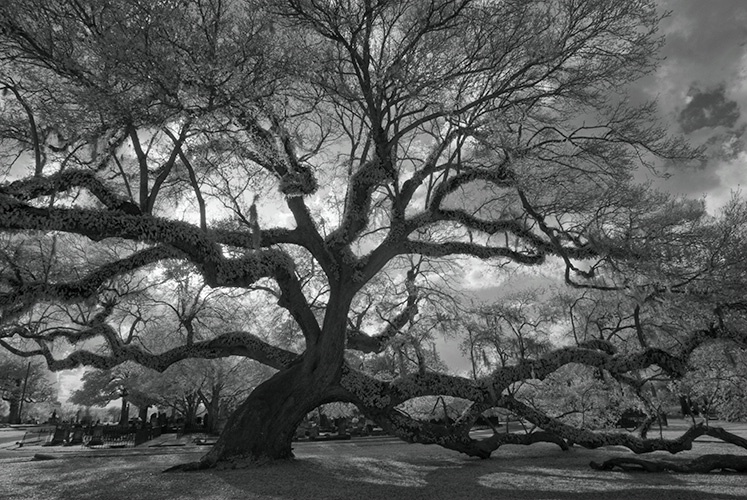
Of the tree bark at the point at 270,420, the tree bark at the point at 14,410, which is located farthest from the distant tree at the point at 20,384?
the tree bark at the point at 270,420

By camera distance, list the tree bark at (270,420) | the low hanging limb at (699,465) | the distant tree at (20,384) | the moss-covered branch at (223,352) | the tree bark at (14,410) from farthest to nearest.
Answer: the tree bark at (14,410), the distant tree at (20,384), the moss-covered branch at (223,352), the tree bark at (270,420), the low hanging limb at (699,465)

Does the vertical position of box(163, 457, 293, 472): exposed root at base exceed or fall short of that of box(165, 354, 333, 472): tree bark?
it falls short

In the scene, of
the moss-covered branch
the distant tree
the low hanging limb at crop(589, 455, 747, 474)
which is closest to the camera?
the low hanging limb at crop(589, 455, 747, 474)

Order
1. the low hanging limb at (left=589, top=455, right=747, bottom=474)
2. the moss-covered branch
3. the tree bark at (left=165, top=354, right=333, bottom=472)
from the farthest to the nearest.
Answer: the moss-covered branch, the tree bark at (left=165, top=354, right=333, bottom=472), the low hanging limb at (left=589, top=455, right=747, bottom=474)

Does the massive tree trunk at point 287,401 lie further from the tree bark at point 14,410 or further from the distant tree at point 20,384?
the tree bark at point 14,410

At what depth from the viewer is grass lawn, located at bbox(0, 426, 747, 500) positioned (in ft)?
24.8

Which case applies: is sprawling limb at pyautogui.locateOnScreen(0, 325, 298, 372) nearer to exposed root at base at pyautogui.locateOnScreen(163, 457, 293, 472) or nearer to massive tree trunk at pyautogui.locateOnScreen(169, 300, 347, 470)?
massive tree trunk at pyautogui.locateOnScreen(169, 300, 347, 470)

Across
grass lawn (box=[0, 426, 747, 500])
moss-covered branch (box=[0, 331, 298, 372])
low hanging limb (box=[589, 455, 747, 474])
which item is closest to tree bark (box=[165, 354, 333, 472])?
grass lawn (box=[0, 426, 747, 500])

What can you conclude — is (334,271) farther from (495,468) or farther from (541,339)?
(541,339)

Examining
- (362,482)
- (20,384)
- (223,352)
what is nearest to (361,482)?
(362,482)

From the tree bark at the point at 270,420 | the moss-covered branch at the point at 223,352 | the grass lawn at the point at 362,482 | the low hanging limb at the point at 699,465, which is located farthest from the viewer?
the moss-covered branch at the point at 223,352

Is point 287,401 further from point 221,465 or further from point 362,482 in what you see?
point 362,482

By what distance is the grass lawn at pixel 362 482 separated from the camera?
7.55 m

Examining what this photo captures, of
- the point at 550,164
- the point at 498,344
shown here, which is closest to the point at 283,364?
the point at 498,344
